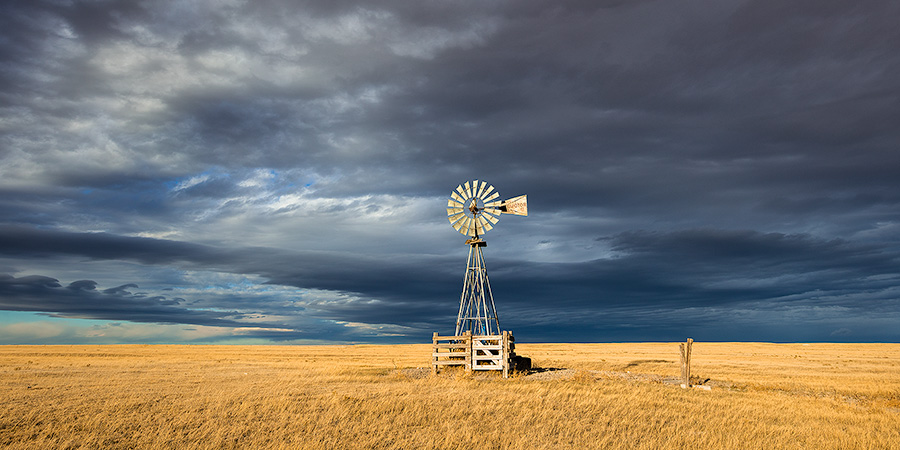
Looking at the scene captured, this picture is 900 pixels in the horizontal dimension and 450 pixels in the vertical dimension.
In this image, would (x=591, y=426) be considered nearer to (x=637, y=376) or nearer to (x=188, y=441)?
(x=188, y=441)

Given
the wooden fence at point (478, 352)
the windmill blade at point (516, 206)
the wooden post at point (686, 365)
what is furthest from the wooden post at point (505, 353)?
the wooden post at point (686, 365)

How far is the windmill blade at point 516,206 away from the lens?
29812 millimetres

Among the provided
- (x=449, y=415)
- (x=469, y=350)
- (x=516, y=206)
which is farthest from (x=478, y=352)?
(x=449, y=415)

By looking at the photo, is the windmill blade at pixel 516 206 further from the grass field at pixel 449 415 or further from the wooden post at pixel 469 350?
the grass field at pixel 449 415

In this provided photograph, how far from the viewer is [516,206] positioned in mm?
30172

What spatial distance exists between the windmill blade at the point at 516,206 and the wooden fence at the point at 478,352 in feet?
20.5

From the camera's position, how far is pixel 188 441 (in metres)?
13.0

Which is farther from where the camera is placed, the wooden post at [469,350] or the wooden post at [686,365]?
the wooden post at [469,350]

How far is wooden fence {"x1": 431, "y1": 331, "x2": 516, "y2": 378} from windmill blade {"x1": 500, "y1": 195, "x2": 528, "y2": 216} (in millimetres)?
6234

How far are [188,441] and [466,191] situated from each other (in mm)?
20314


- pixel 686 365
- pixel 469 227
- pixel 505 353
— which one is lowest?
pixel 686 365

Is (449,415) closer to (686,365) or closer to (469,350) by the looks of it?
(469,350)

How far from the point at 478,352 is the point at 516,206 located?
7.92 metres

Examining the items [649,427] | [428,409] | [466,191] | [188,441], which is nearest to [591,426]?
[649,427]
